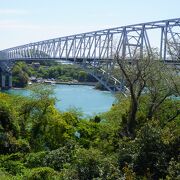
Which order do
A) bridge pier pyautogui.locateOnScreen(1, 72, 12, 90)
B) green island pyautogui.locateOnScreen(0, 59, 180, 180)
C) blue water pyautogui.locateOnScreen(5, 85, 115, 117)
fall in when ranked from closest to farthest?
green island pyautogui.locateOnScreen(0, 59, 180, 180), blue water pyautogui.locateOnScreen(5, 85, 115, 117), bridge pier pyautogui.locateOnScreen(1, 72, 12, 90)

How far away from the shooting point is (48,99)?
61.6ft

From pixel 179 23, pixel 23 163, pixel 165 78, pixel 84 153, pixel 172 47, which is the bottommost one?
pixel 23 163

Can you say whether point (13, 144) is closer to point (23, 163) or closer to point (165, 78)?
point (23, 163)

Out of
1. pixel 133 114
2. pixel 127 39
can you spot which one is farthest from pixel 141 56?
pixel 127 39

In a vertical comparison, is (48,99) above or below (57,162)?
above

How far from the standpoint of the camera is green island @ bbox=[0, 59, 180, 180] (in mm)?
10211

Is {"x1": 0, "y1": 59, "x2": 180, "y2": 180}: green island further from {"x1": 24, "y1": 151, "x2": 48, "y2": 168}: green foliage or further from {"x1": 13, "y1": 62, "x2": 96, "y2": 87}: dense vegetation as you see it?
{"x1": 13, "y1": 62, "x2": 96, "y2": 87}: dense vegetation

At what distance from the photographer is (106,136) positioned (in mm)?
16312

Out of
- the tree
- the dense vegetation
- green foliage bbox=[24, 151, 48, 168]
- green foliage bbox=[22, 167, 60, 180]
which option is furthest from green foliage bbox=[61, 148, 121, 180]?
the dense vegetation

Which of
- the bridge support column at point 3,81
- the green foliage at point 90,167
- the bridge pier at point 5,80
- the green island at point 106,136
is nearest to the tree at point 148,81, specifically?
the green island at point 106,136

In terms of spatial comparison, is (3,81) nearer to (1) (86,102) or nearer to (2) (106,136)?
Result: (1) (86,102)

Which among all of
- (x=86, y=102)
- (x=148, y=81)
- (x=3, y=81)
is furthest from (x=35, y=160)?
(x=3, y=81)

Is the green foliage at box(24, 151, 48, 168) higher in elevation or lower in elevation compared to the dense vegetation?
higher

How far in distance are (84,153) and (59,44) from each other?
39.1m
